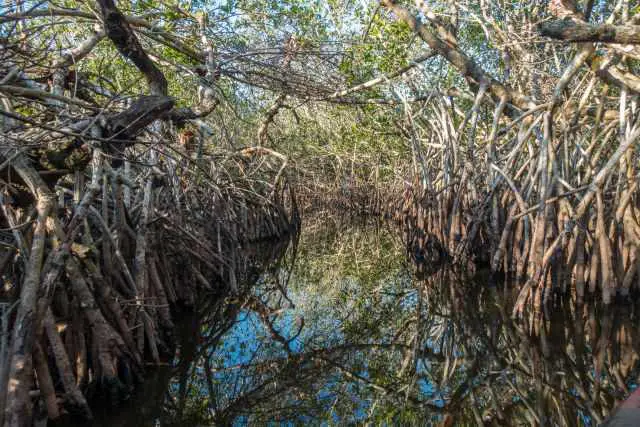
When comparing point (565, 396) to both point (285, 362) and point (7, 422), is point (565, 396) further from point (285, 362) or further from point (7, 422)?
point (7, 422)

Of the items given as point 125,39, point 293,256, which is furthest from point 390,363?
point 293,256

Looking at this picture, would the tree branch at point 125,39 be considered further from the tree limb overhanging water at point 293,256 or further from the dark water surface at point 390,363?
the dark water surface at point 390,363

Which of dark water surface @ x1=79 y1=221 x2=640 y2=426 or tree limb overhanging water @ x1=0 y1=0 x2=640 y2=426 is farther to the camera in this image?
dark water surface @ x1=79 y1=221 x2=640 y2=426

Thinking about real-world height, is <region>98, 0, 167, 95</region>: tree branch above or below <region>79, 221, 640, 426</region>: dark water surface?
above

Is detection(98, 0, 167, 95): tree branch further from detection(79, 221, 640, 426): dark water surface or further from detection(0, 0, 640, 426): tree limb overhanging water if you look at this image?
detection(79, 221, 640, 426): dark water surface

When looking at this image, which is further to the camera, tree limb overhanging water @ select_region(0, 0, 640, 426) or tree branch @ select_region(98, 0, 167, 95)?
tree branch @ select_region(98, 0, 167, 95)

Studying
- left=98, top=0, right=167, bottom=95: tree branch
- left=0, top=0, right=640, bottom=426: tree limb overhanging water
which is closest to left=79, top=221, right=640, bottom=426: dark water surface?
left=0, top=0, right=640, bottom=426: tree limb overhanging water

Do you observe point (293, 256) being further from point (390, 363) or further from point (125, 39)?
point (125, 39)

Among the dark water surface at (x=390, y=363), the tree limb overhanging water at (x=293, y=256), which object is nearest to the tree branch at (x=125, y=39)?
the tree limb overhanging water at (x=293, y=256)

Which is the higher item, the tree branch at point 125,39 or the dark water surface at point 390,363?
the tree branch at point 125,39

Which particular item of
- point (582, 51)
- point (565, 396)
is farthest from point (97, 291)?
point (582, 51)

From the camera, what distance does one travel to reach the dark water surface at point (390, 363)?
323 cm

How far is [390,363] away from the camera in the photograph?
4062 mm

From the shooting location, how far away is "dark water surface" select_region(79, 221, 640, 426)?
3229mm
